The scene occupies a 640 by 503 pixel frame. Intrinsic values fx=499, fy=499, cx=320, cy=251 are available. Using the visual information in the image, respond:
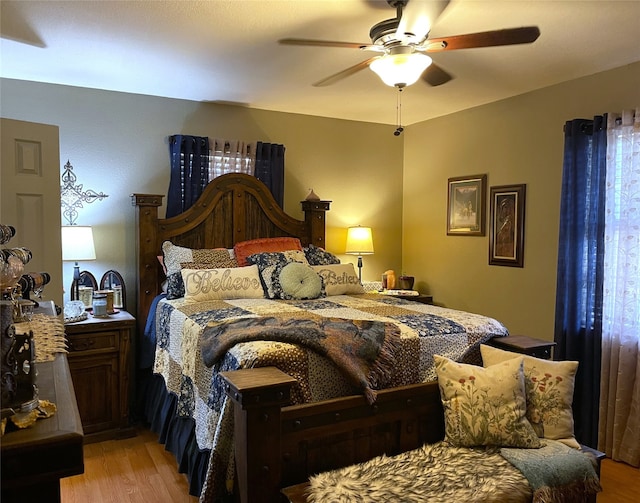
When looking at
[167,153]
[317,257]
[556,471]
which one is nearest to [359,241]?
[317,257]

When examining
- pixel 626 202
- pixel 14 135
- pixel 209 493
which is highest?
pixel 14 135

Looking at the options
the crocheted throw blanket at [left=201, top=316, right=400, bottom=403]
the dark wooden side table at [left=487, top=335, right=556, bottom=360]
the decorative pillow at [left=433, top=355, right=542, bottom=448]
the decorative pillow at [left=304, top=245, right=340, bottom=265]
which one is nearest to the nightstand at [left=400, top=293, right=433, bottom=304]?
the decorative pillow at [left=304, top=245, right=340, bottom=265]

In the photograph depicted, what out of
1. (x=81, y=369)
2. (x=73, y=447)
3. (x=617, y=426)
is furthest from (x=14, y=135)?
(x=617, y=426)

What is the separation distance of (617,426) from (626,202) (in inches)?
55.6

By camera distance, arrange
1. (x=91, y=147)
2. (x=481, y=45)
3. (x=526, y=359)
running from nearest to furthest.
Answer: (x=481, y=45)
(x=526, y=359)
(x=91, y=147)

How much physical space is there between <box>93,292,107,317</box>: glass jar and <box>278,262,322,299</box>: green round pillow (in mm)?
1222

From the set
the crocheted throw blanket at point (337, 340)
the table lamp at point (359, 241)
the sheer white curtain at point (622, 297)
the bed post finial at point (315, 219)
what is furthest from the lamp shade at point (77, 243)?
the sheer white curtain at point (622, 297)

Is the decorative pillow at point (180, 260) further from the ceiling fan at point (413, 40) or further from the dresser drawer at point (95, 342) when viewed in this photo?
the ceiling fan at point (413, 40)

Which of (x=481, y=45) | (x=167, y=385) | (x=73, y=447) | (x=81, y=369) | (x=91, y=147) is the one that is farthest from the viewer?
(x=91, y=147)

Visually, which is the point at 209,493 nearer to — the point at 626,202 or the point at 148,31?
the point at 148,31

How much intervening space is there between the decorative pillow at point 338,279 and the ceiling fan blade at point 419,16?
1930mm

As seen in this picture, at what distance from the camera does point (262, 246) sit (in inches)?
159

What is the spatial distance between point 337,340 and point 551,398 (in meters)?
1.07

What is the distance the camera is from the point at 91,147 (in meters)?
3.76
